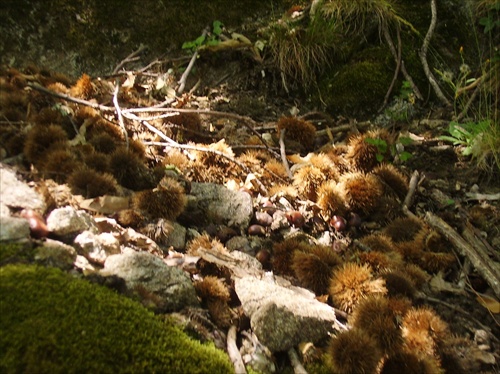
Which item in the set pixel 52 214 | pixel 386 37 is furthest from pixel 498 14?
pixel 52 214

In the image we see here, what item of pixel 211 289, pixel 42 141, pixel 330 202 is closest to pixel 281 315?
pixel 211 289

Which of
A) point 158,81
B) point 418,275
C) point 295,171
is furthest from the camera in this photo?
point 158,81

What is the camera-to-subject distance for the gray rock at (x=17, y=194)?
188cm

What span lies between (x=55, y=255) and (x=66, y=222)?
A: 0.67 ft

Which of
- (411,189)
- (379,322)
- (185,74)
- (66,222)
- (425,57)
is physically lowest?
(411,189)

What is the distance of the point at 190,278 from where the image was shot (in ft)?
6.48

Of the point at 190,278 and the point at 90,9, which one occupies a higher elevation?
the point at 90,9

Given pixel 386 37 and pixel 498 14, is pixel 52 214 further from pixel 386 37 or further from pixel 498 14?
pixel 498 14

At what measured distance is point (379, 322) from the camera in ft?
6.07

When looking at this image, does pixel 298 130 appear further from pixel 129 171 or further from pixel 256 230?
pixel 129 171

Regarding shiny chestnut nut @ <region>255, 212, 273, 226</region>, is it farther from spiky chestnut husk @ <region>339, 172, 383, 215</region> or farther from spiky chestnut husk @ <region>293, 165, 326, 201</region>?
spiky chestnut husk @ <region>339, 172, 383, 215</region>

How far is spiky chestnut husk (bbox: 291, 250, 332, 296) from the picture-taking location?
2.19 m

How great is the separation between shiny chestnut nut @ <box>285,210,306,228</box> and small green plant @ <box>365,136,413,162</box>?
851 millimetres

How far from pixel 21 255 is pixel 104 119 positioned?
59.5 inches
